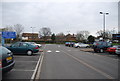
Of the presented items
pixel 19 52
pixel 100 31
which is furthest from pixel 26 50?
pixel 100 31

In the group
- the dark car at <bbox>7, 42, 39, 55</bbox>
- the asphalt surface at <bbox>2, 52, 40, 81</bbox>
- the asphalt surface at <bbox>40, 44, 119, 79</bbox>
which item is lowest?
the asphalt surface at <bbox>40, 44, 119, 79</bbox>

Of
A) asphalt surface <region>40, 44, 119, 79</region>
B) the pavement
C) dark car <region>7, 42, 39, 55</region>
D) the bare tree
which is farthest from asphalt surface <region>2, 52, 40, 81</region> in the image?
the bare tree

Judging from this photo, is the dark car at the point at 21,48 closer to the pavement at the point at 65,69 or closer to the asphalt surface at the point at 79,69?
the pavement at the point at 65,69

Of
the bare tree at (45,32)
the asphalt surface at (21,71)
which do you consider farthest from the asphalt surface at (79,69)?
the bare tree at (45,32)

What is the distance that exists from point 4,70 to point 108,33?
8829 centimetres

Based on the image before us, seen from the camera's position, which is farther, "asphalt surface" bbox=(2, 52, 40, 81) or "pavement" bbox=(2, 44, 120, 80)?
"pavement" bbox=(2, 44, 120, 80)

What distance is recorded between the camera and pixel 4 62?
582 centimetres

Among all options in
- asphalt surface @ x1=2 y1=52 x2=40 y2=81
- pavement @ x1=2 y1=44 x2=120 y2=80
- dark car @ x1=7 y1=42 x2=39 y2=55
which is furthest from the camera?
dark car @ x1=7 y1=42 x2=39 y2=55

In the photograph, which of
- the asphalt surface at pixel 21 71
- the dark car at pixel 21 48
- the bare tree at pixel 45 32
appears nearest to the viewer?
the asphalt surface at pixel 21 71

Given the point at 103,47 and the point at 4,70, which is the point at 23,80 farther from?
the point at 103,47

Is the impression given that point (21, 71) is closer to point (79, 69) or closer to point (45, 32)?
point (79, 69)

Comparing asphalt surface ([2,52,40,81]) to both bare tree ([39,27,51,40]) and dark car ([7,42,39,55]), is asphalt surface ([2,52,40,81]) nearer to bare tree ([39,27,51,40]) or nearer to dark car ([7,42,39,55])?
dark car ([7,42,39,55])

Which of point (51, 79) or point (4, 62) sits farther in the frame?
point (51, 79)

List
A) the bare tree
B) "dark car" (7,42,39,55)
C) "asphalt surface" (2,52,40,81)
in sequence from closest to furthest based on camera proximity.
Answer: "asphalt surface" (2,52,40,81), "dark car" (7,42,39,55), the bare tree
